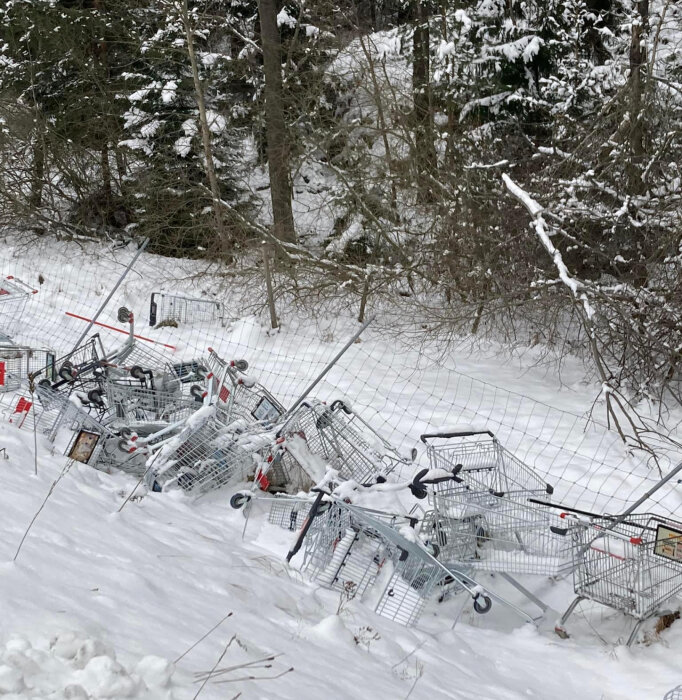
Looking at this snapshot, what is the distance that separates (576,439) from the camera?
25.6 ft

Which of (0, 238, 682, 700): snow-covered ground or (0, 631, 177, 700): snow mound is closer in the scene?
(0, 631, 177, 700): snow mound

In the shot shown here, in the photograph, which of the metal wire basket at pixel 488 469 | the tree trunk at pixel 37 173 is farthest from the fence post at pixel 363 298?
the tree trunk at pixel 37 173

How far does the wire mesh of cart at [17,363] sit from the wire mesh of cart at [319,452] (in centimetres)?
247

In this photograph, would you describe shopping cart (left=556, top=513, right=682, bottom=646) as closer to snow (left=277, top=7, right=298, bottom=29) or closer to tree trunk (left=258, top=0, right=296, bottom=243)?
tree trunk (left=258, top=0, right=296, bottom=243)

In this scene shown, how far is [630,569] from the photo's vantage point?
461 centimetres

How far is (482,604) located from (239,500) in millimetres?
1763

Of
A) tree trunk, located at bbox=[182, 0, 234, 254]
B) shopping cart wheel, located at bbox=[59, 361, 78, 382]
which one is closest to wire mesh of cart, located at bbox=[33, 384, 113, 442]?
shopping cart wheel, located at bbox=[59, 361, 78, 382]

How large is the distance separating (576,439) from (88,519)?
502cm

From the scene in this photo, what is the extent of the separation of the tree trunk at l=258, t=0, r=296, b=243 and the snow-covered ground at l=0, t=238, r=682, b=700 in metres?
7.08

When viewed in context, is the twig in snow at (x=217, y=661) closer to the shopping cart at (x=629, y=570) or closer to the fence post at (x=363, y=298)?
the shopping cart at (x=629, y=570)

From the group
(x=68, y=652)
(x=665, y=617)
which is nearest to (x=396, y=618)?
(x=665, y=617)

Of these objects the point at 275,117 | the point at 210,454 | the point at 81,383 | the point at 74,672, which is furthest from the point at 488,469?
the point at 275,117

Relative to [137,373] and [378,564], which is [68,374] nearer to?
[137,373]

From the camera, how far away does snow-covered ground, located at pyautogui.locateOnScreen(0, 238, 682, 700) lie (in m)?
2.80
